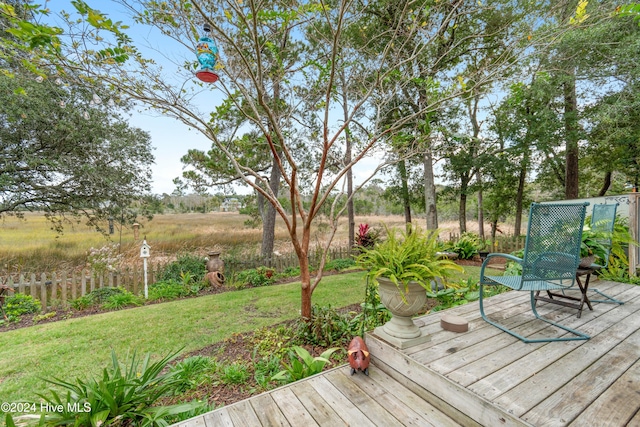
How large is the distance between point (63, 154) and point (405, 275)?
756 cm

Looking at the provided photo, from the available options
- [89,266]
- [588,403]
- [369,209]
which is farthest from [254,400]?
[369,209]

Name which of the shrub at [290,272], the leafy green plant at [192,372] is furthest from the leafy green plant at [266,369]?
the shrub at [290,272]

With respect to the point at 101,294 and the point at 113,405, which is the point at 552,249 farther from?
the point at 101,294

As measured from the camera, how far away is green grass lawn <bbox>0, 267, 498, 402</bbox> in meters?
2.38

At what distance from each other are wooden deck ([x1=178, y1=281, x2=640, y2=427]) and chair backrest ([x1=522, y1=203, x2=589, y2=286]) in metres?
0.52

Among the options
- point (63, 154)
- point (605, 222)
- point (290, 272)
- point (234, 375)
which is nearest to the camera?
point (234, 375)

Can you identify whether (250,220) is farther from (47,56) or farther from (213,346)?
(47,56)

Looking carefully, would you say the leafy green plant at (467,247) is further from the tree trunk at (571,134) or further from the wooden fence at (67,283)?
the wooden fence at (67,283)

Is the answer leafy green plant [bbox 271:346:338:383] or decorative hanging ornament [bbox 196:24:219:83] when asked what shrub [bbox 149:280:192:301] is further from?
decorative hanging ornament [bbox 196:24:219:83]

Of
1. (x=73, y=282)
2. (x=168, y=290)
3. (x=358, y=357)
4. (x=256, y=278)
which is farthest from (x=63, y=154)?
(x=358, y=357)

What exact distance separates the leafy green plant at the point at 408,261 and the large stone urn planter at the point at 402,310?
57mm

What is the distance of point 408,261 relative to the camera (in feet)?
6.32

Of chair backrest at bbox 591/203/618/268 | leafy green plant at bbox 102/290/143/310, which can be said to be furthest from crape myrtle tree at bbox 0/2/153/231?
chair backrest at bbox 591/203/618/268

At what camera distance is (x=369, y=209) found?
40.1ft
